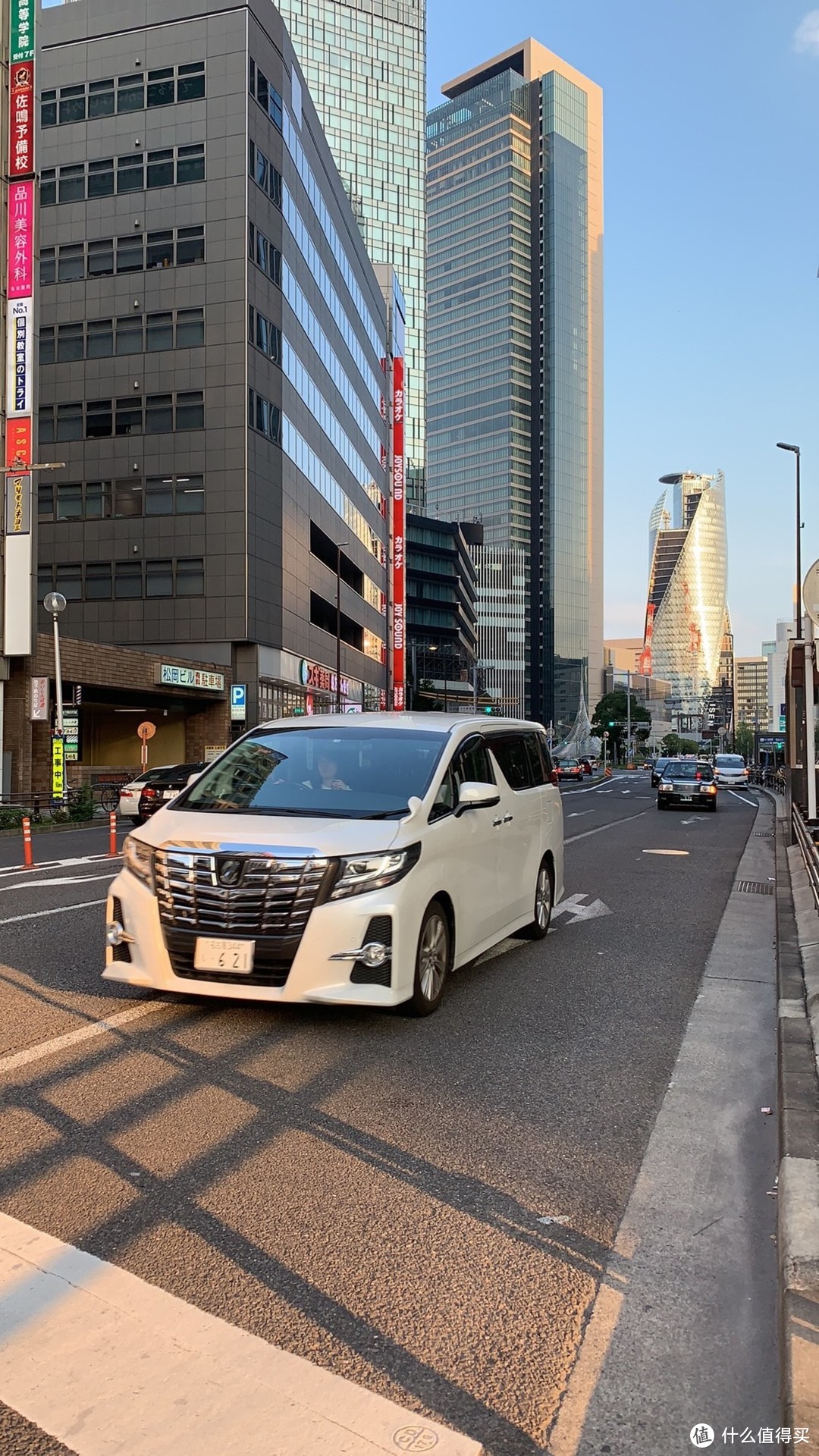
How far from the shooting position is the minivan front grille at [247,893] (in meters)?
5.66

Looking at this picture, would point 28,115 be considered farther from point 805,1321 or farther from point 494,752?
point 805,1321

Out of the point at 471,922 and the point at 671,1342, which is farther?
the point at 471,922

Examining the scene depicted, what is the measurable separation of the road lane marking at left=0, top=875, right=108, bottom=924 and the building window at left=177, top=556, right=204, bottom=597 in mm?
36774

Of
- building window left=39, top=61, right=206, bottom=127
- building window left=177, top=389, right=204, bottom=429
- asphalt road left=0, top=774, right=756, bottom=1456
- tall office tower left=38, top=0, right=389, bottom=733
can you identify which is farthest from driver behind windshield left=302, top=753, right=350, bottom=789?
building window left=39, top=61, right=206, bottom=127

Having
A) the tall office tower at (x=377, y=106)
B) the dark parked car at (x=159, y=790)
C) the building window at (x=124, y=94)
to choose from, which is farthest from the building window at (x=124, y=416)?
the tall office tower at (x=377, y=106)

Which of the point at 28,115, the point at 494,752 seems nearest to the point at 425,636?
the point at 28,115

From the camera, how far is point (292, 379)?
5066 centimetres

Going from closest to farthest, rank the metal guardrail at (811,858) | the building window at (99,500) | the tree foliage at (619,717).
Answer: the metal guardrail at (811,858)
the building window at (99,500)
the tree foliage at (619,717)

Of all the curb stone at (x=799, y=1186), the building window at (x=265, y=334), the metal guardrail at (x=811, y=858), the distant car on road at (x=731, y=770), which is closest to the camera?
the curb stone at (x=799, y=1186)

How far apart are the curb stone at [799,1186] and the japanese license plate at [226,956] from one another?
107 inches

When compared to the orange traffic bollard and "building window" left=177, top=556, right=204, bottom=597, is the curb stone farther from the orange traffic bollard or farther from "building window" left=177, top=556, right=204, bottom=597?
"building window" left=177, top=556, right=204, bottom=597

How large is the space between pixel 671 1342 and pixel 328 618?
6059cm

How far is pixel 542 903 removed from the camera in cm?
928

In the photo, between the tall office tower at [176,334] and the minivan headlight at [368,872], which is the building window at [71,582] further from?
the minivan headlight at [368,872]
